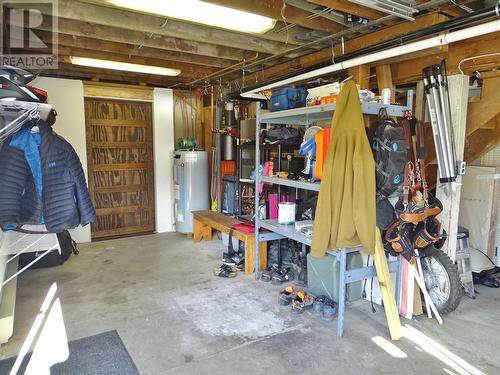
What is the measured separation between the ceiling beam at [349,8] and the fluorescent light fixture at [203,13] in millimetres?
482

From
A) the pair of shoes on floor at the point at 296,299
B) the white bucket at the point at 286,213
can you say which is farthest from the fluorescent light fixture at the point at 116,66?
the pair of shoes on floor at the point at 296,299

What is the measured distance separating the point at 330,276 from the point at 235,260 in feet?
4.49

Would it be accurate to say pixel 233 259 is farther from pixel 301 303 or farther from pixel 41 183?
pixel 41 183

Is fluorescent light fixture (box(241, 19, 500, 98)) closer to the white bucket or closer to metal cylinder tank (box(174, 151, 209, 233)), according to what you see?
the white bucket

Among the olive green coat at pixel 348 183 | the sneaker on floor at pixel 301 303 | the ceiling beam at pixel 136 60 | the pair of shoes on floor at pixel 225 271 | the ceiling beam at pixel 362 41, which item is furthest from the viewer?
the ceiling beam at pixel 136 60

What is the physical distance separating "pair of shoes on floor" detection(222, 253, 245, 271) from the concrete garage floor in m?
0.23

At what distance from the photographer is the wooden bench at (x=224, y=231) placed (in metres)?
3.90

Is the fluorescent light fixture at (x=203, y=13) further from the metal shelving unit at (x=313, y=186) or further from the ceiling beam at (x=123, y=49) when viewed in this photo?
the ceiling beam at (x=123, y=49)

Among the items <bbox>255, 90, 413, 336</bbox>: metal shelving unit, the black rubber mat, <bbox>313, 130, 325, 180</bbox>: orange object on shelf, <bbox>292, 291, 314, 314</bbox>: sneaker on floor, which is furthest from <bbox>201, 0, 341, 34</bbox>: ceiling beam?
the black rubber mat

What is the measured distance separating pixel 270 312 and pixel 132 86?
4164 millimetres

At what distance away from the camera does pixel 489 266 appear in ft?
12.7

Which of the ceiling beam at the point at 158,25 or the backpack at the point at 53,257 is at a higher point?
the ceiling beam at the point at 158,25

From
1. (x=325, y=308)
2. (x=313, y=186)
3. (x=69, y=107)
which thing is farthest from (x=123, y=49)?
(x=325, y=308)

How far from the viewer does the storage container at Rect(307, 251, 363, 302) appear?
119 inches
